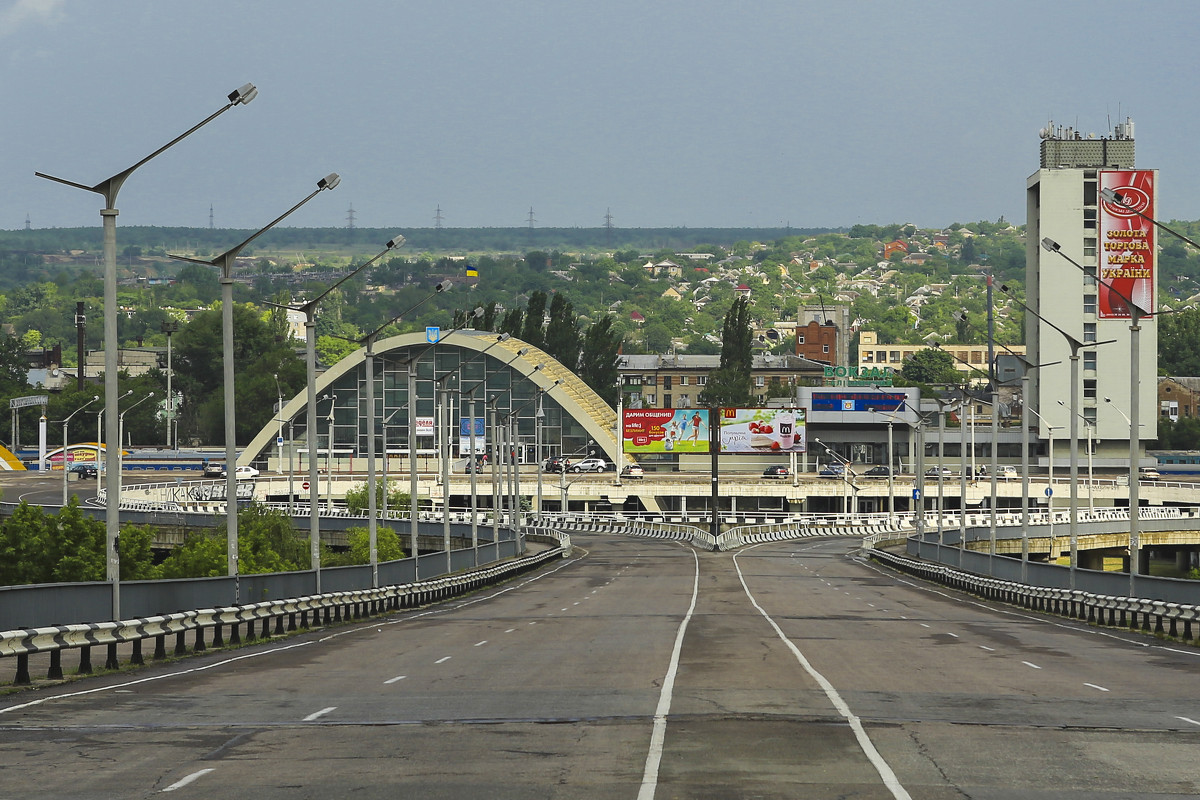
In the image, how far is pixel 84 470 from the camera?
150 meters

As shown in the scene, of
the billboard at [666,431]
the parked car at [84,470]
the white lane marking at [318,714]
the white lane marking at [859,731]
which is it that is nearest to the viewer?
the white lane marking at [859,731]

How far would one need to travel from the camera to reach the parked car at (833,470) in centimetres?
14525

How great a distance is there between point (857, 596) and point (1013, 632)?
61.0 ft

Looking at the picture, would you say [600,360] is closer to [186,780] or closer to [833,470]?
[833,470]

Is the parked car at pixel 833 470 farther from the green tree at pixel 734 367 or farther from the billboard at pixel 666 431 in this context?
the green tree at pixel 734 367

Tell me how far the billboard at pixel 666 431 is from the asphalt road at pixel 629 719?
105866mm

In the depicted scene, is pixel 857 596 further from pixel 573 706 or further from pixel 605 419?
pixel 605 419

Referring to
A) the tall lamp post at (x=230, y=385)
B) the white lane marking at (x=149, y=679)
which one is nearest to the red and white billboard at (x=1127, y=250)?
the tall lamp post at (x=230, y=385)

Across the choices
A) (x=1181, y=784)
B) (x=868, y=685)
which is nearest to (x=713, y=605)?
(x=868, y=685)

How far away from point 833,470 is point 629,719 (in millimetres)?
137503

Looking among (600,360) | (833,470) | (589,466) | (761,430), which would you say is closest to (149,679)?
(761,430)

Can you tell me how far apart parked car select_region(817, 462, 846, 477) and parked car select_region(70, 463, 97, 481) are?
68.3 m

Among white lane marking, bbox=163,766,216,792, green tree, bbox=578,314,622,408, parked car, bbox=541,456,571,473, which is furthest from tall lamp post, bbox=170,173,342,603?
green tree, bbox=578,314,622,408

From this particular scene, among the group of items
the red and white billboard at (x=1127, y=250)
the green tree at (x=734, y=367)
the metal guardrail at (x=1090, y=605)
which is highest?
the red and white billboard at (x=1127, y=250)
